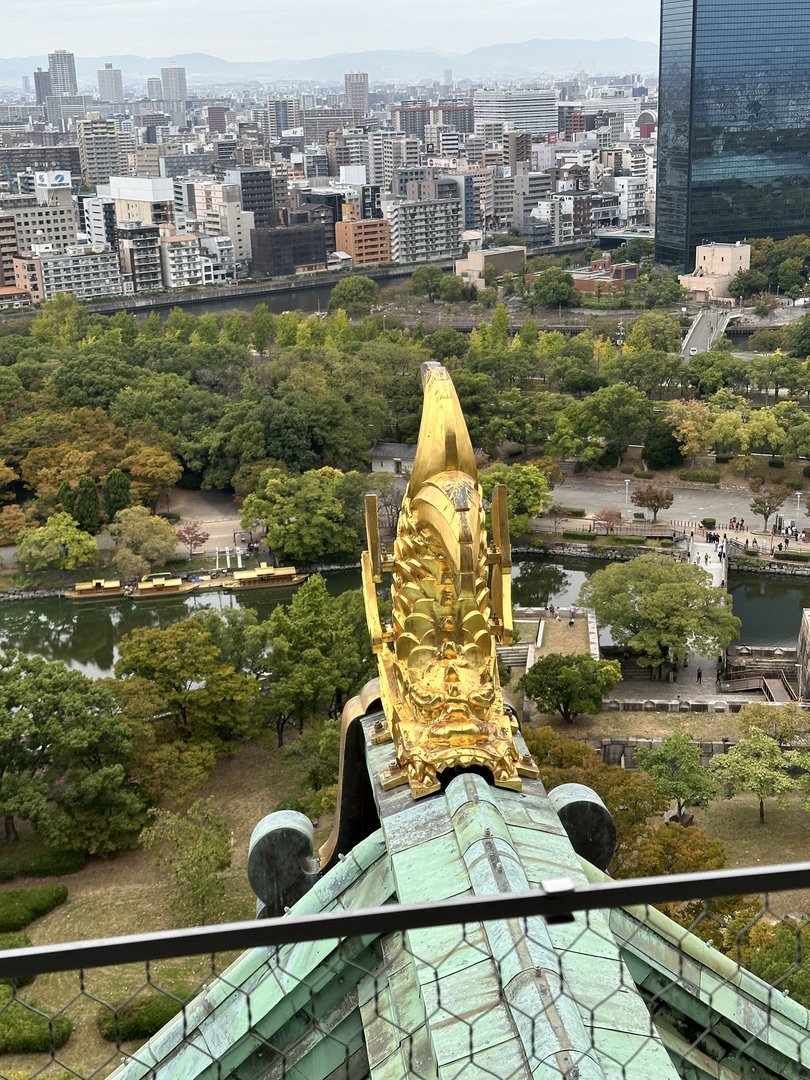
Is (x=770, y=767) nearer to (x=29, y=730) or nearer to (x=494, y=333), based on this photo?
(x=29, y=730)

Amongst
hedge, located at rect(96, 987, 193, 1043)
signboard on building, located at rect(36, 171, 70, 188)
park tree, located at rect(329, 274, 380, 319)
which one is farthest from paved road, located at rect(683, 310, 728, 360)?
signboard on building, located at rect(36, 171, 70, 188)

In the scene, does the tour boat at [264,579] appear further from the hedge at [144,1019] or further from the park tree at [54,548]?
the hedge at [144,1019]

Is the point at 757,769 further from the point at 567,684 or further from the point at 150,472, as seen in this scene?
the point at 150,472

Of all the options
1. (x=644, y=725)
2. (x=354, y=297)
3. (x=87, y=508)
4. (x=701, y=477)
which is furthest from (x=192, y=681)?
(x=354, y=297)

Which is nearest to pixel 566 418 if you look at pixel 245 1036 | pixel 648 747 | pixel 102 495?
pixel 102 495

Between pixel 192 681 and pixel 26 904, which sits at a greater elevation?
pixel 192 681

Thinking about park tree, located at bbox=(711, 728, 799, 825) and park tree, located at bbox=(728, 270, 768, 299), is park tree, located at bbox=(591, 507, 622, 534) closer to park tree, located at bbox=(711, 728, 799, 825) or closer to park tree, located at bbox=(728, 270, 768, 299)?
park tree, located at bbox=(711, 728, 799, 825)
